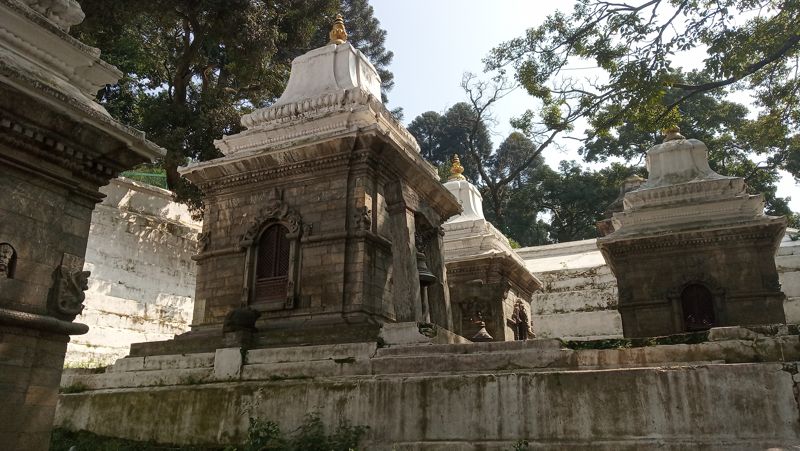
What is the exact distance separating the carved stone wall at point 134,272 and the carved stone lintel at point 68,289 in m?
13.1

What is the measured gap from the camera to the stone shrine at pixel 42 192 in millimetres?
5719

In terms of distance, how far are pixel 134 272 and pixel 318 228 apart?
11.7 metres

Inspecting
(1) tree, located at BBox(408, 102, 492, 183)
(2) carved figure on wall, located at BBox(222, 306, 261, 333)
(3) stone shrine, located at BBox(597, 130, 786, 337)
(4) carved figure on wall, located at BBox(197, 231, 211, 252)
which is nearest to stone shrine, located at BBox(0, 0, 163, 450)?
(2) carved figure on wall, located at BBox(222, 306, 261, 333)

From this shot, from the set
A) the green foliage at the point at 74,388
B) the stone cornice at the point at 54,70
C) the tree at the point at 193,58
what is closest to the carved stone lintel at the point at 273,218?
the green foliage at the point at 74,388

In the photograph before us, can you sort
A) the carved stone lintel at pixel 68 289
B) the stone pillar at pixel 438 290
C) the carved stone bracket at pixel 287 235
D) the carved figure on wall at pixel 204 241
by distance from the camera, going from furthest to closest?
the stone pillar at pixel 438 290 < the carved figure on wall at pixel 204 241 < the carved stone bracket at pixel 287 235 < the carved stone lintel at pixel 68 289

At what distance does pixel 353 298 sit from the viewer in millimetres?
11172

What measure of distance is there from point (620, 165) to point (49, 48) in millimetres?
40479

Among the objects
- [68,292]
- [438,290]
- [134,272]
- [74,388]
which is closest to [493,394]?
[68,292]

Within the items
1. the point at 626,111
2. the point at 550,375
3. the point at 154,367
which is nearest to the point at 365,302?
the point at 154,367

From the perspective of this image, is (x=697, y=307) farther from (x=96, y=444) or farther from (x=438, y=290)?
(x=96, y=444)

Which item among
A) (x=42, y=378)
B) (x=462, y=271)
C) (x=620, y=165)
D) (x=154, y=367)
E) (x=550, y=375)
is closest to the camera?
(x=42, y=378)

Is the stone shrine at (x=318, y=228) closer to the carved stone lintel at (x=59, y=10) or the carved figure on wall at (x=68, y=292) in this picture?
the carved figure on wall at (x=68, y=292)

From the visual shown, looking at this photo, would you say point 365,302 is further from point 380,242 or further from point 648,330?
point 648,330

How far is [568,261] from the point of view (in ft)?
97.2
